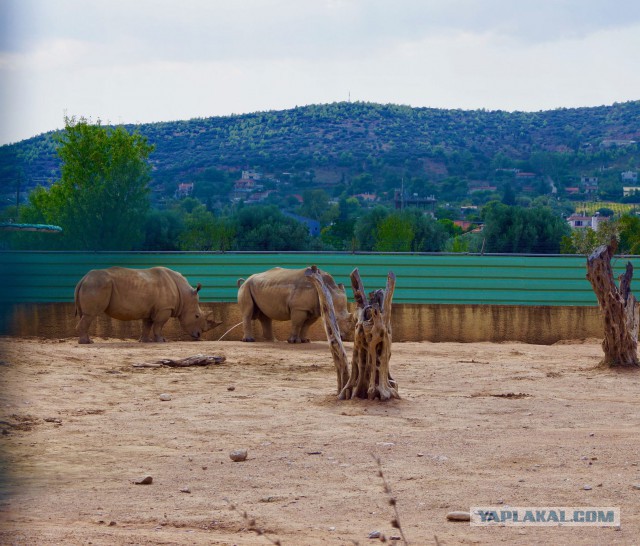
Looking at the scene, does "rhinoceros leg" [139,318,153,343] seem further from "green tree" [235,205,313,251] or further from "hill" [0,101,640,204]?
"hill" [0,101,640,204]

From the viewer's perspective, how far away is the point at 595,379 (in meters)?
12.7

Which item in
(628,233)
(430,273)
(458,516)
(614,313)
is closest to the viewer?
(458,516)

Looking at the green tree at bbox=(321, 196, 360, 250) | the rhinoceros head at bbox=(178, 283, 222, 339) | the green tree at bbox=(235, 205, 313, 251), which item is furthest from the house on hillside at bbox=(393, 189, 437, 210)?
the rhinoceros head at bbox=(178, 283, 222, 339)

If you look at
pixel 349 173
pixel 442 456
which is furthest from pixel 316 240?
pixel 349 173

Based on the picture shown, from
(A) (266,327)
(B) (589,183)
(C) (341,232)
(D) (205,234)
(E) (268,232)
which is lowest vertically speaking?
(A) (266,327)

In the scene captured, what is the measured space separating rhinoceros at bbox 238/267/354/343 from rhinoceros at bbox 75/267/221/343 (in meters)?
1.03

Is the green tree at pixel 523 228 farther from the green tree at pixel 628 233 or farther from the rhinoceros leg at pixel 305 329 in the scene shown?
the rhinoceros leg at pixel 305 329

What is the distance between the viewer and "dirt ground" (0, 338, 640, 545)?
5742 mm

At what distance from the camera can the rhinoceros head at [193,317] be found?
61.6 feet

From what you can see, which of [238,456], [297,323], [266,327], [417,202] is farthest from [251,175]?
[238,456]

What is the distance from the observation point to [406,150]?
78062 mm

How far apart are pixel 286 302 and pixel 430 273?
3.79 meters

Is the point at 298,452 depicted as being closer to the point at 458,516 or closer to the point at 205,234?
the point at 458,516

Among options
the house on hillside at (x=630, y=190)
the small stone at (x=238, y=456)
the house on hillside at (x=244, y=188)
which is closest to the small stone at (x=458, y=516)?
the small stone at (x=238, y=456)
